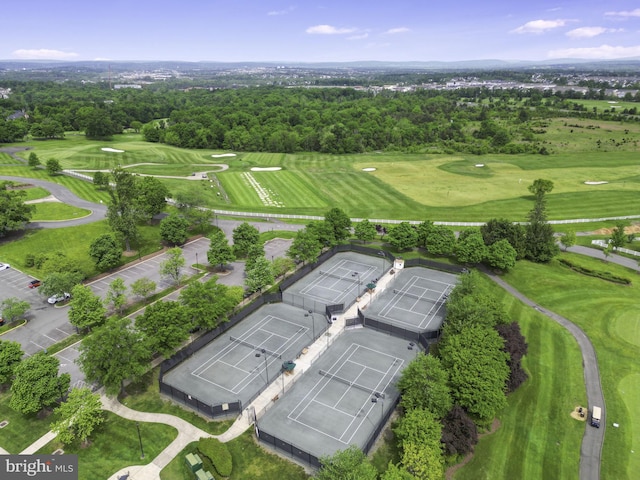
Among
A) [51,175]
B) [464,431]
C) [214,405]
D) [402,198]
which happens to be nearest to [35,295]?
[214,405]

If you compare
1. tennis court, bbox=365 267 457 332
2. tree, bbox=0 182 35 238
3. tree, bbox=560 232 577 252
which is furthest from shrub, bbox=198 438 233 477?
tree, bbox=560 232 577 252

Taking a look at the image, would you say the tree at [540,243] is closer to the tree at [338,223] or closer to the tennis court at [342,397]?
the tree at [338,223]

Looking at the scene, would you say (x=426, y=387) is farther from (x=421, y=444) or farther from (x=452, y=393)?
(x=421, y=444)

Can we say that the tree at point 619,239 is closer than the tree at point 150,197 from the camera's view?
Yes

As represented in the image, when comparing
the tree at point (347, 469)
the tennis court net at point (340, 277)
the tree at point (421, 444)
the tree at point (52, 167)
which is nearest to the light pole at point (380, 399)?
the tree at point (421, 444)

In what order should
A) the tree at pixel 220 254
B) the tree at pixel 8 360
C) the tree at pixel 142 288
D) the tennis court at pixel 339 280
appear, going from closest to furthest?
the tree at pixel 8 360, the tree at pixel 142 288, the tennis court at pixel 339 280, the tree at pixel 220 254

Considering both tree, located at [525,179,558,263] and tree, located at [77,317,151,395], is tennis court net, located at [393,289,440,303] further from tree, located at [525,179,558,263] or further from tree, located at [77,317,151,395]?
tree, located at [77,317,151,395]
